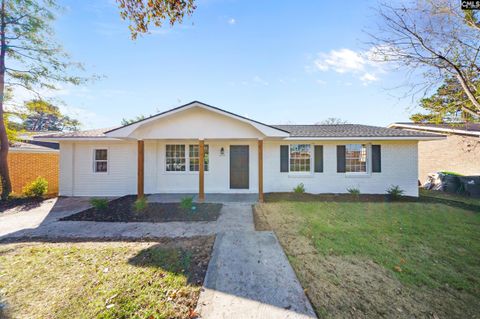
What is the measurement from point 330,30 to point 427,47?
314 cm

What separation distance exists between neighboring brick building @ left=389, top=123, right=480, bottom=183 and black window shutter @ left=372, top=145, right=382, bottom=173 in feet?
18.1

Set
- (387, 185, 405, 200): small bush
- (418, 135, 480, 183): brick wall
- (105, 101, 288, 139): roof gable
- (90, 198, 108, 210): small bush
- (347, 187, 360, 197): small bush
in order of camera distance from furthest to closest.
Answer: (418, 135, 480, 183): brick wall < (347, 187, 360, 197): small bush < (387, 185, 405, 200): small bush < (105, 101, 288, 139): roof gable < (90, 198, 108, 210): small bush

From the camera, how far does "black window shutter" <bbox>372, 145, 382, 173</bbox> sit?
938cm

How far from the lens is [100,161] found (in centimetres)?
988

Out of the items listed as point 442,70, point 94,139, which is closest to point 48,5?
point 94,139

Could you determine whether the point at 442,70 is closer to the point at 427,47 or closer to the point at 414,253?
the point at 427,47

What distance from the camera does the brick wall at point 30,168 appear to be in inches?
480

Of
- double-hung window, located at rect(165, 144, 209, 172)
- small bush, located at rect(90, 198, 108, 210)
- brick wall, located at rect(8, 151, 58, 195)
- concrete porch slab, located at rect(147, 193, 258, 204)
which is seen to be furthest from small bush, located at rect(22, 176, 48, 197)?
double-hung window, located at rect(165, 144, 209, 172)

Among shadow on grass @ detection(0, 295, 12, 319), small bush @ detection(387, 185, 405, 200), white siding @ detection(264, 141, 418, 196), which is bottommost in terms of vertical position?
shadow on grass @ detection(0, 295, 12, 319)

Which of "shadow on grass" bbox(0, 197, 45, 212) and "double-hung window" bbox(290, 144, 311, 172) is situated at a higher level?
"double-hung window" bbox(290, 144, 311, 172)

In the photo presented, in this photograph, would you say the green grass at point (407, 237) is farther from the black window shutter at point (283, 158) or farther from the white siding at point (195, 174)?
the white siding at point (195, 174)

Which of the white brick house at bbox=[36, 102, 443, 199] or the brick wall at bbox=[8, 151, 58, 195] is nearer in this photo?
the white brick house at bbox=[36, 102, 443, 199]
